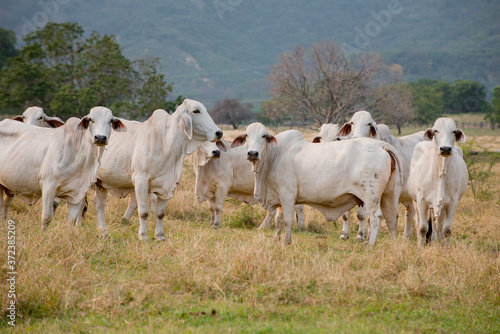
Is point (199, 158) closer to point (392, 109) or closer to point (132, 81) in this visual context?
point (132, 81)

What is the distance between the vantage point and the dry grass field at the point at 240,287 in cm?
491

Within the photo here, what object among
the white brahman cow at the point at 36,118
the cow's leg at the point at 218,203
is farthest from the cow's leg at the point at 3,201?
the cow's leg at the point at 218,203

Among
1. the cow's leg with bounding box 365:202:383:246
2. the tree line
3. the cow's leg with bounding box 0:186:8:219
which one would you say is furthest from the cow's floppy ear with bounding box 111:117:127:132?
the tree line

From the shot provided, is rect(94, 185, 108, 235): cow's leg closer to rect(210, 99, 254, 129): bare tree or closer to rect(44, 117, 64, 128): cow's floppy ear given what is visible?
rect(44, 117, 64, 128): cow's floppy ear

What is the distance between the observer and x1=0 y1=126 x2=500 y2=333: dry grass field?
16.1ft

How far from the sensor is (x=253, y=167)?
818 centimetres

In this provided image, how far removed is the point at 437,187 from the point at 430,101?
227 feet

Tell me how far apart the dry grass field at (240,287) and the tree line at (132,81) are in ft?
72.9

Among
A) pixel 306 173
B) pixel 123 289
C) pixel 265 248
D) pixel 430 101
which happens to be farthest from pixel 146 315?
pixel 430 101

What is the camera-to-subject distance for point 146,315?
16.4 feet

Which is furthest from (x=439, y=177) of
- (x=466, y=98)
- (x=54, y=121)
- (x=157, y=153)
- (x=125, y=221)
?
(x=466, y=98)

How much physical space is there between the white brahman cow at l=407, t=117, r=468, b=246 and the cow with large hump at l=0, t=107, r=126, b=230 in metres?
4.42

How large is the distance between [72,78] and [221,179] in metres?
23.2

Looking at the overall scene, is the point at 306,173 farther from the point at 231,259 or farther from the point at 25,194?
the point at 25,194
